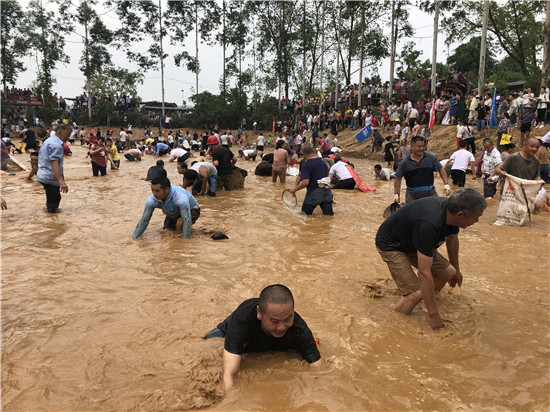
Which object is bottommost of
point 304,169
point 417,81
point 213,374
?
point 213,374

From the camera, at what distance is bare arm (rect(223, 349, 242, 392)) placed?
107 inches

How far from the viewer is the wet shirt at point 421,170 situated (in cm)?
619

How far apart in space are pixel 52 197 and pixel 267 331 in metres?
6.91

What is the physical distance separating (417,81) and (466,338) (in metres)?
A: 25.5

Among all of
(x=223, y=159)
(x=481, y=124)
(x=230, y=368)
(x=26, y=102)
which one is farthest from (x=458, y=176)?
(x=26, y=102)

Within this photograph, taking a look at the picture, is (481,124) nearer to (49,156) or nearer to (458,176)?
(458,176)

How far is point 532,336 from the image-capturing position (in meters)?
3.43

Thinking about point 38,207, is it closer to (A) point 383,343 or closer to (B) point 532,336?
(A) point 383,343

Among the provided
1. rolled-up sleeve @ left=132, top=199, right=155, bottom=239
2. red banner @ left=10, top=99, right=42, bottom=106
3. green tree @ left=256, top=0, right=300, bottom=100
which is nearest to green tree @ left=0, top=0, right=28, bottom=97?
red banner @ left=10, top=99, right=42, bottom=106

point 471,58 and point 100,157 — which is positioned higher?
point 471,58

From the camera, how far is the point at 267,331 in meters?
2.73

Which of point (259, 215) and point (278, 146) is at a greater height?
point (278, 146)

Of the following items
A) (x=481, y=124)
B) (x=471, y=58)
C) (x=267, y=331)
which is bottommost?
(x=267, y=331)

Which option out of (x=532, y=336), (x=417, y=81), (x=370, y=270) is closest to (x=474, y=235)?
(x=370, y=270)
